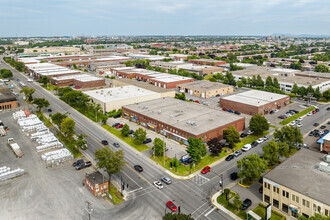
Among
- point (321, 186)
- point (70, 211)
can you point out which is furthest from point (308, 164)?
point (70, 211)

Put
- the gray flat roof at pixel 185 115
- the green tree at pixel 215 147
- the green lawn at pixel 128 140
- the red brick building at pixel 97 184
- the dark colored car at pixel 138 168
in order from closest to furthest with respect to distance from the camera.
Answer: the red brick building at pixel 97 184, the dark colored car at pixel 138 168, the green tree at pixel 215 147, the green lawn at pixel 128 140, the gray flat roof at pixel 185 115

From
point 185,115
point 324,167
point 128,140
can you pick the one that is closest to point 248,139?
point 185,115

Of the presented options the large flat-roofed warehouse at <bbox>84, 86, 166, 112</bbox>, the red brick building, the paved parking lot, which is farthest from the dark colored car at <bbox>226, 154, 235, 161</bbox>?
the large flat-roofed warehouse at <bbox>84, 86, 166, 112</bbox>

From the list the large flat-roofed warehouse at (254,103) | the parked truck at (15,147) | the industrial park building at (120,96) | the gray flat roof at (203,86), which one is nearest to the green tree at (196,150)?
the large flat-roofed warehouse at (254,103)

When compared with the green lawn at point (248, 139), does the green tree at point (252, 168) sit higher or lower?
higher

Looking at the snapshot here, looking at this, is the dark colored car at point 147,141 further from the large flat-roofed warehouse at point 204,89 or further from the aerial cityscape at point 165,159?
the large flat-roofed warehouse at point 204,89

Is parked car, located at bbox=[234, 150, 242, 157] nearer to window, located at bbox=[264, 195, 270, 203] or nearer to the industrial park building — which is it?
window, located at bbox=[264, 195, 270, 203]
